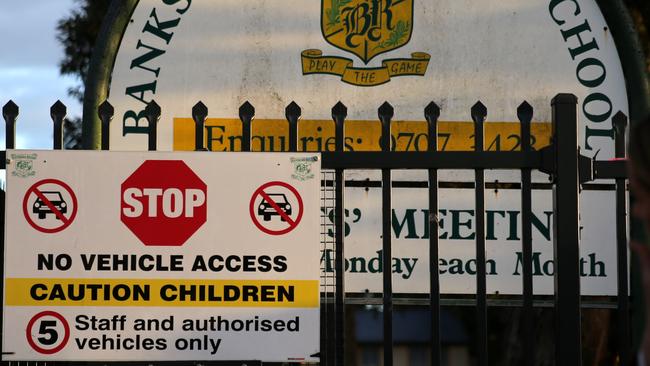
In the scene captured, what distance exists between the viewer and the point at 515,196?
6.48m

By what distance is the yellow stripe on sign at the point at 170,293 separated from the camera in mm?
4637

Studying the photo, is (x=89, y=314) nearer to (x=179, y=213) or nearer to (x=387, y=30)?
(x=179, y=213)

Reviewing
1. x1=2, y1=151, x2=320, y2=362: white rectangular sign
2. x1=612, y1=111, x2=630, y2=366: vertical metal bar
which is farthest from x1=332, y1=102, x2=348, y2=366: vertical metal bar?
x1=612, y1=111, x2=630, y2=366: vertical metal bar

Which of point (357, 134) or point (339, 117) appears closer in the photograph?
point (339, 117)

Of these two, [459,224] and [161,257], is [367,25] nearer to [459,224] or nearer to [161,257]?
[459,224]

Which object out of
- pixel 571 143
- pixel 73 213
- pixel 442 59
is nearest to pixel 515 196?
pixel 442 59

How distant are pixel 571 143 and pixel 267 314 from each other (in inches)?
57.1

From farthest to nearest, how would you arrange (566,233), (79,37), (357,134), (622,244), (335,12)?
1. (79,37)
2. (335,12)
3. (357,134)
4. (622,244)
5. (566,233)

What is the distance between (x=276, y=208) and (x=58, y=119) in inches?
39.5

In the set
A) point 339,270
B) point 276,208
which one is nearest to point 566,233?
point 339,270

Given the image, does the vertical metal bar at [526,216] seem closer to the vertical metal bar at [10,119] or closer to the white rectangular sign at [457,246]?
the white rectangular sign at [457,246]

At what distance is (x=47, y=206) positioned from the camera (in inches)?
185

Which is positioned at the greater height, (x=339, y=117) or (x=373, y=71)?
(x=373, y=71)

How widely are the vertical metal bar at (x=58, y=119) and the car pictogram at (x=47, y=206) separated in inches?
8.1
